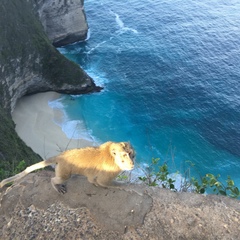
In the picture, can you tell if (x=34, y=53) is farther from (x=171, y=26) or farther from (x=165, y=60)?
(x=171, y=26)

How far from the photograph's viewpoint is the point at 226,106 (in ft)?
169

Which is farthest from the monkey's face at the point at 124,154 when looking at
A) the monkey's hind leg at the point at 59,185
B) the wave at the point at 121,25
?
the wave at the point at 121,25

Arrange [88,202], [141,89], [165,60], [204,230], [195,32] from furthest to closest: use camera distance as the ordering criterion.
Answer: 1. [195,32]
2. [165,60]
3. [141,89]
4. [88,202]
5. [204,230]

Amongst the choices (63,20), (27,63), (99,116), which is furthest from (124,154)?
(63,20)

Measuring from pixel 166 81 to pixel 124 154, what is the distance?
48.9 meters

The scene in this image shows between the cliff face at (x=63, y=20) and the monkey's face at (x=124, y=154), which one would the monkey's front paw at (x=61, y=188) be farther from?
the cliff face at (x=63, y=20)

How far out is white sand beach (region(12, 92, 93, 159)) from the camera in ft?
135

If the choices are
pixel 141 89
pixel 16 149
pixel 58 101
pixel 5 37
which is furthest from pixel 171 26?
pixel 16 149

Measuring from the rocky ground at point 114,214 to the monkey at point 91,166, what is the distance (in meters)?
0.31

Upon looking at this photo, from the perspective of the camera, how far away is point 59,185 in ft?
34.2

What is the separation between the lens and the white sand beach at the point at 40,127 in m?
41.1

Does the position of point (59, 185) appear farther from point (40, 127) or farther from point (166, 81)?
point (166, 81)

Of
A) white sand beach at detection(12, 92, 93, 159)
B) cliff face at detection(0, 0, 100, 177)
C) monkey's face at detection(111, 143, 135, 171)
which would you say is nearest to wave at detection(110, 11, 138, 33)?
cliff face at detection(0, 0, 100, 177)

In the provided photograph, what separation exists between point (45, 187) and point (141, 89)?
45.5 metres
